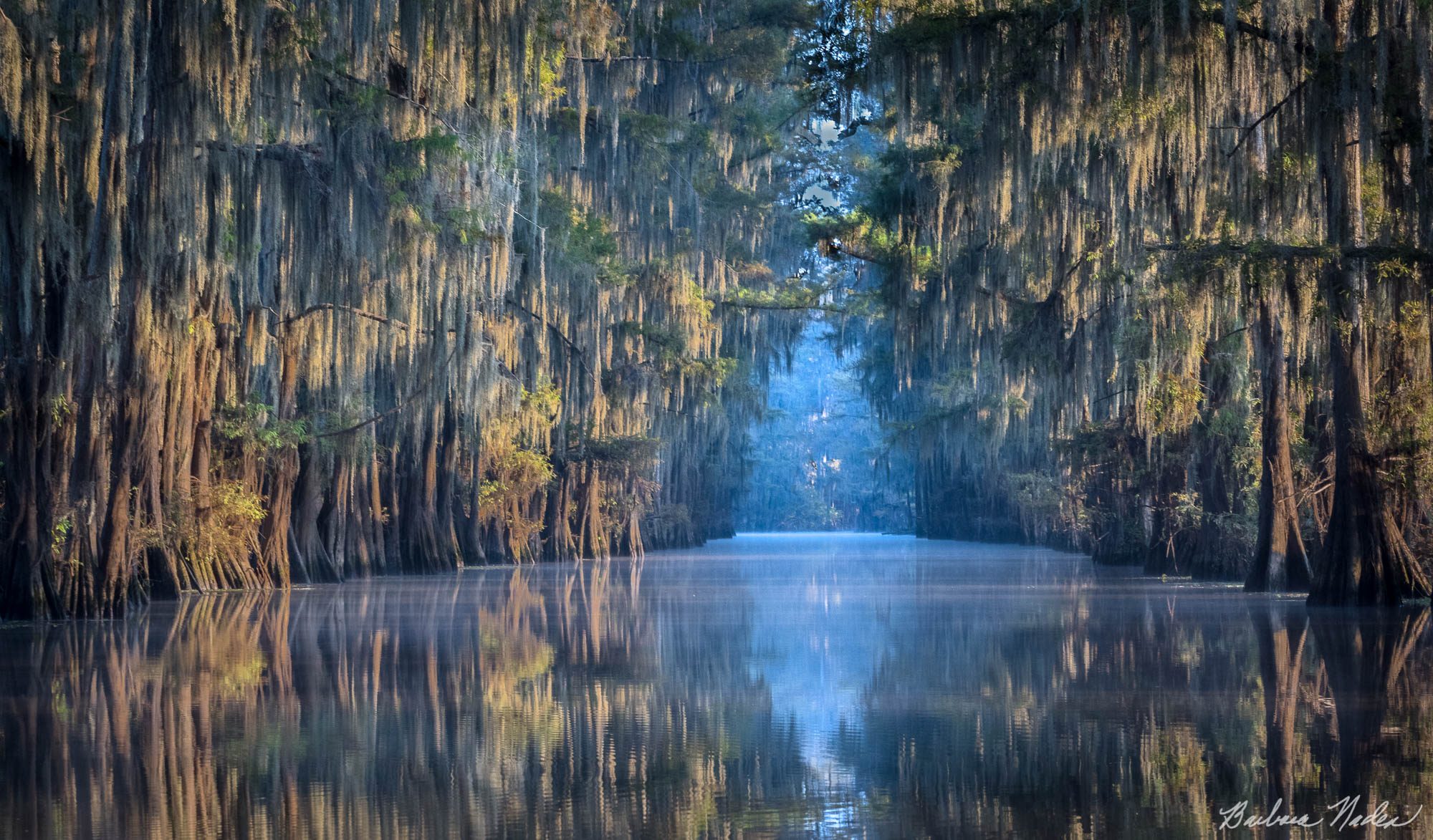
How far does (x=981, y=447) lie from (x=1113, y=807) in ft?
109

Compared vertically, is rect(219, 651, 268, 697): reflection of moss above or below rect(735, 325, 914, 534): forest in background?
below

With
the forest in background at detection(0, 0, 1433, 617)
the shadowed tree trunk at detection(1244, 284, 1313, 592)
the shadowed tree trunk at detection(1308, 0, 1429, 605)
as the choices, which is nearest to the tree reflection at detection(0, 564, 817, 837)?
the forest in background at detection(0, 0, 1433, 617)

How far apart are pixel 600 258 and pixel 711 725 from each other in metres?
17.3

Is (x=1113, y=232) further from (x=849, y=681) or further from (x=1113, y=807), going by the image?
(x=1113, y=807)

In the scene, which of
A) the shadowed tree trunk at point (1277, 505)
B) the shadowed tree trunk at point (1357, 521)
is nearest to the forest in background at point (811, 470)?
the shadowed tree trunk at point (1277, 505)

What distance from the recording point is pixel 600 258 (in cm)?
2297

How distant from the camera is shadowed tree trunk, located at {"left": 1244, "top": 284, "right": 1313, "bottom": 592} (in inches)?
606

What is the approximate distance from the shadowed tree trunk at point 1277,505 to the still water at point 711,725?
315 centimetres

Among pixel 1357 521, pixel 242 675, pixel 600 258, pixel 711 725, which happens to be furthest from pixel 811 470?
pixel 711 725

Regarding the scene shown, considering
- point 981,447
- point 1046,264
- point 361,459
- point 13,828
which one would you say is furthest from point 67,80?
point 981,447

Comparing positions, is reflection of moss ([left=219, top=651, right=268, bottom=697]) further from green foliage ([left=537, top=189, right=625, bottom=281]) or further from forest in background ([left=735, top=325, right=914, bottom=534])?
forest in background ([left=735, top=325, right=914, bottom=534])
